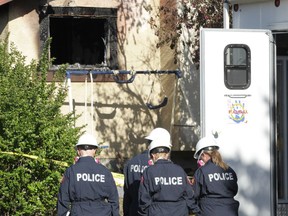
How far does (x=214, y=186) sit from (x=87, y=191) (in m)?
1.30

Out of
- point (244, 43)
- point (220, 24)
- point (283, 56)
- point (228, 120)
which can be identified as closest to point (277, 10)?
point (244, 43)

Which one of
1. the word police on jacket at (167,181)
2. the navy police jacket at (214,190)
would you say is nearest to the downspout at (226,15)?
the navy police jacket at (214,190)

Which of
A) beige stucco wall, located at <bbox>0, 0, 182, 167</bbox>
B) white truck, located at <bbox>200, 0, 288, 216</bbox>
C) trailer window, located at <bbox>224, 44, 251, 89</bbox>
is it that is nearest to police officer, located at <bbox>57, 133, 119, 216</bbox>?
white truck, located at <bbox>200, 0, 288, 216</bbox>

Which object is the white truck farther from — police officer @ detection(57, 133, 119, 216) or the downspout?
police officer @ detection(57, 133, 119, 216)

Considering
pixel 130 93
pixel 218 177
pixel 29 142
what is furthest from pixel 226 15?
pixel 130 93

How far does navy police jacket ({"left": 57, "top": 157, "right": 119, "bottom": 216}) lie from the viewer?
9.20 meters

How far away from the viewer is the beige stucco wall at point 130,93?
51.6ft

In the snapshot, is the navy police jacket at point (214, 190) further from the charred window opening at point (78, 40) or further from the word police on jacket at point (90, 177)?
the charred window opening at point (78, 40)

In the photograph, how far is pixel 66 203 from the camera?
30.3 feet

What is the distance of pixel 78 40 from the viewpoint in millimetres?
16125

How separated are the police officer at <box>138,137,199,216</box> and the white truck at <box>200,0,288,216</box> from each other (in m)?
1.76

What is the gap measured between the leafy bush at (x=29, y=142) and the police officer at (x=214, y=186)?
3123 mm

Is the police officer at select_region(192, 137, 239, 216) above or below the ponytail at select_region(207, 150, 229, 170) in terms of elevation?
below

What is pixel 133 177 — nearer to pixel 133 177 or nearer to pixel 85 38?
pixel 133 177
